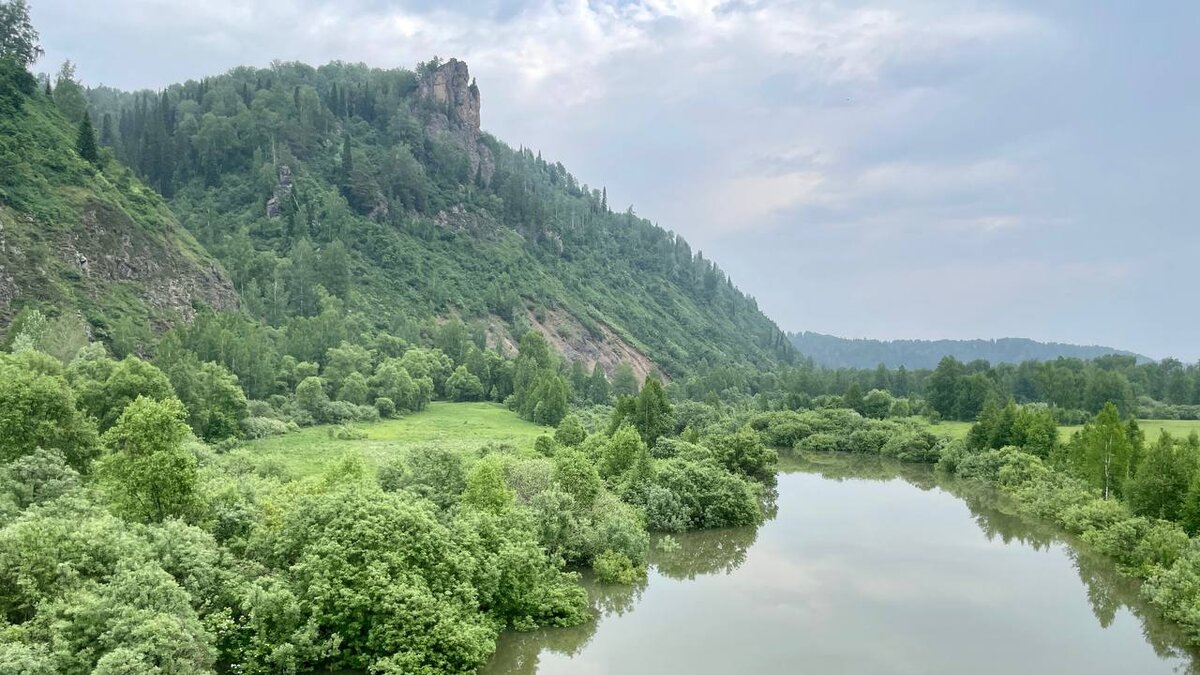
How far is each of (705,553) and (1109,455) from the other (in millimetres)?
30125

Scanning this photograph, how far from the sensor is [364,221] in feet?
506

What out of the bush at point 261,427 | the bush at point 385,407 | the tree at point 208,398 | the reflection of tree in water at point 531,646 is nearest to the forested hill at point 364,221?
the bush at point 385,407

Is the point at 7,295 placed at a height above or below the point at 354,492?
above

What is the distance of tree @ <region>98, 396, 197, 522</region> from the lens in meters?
29.0

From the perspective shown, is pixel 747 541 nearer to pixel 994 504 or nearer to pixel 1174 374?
pixel 994 504

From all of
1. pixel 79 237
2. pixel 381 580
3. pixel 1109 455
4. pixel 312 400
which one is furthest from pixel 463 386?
pixel 381 580

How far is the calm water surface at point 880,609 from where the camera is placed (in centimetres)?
3017

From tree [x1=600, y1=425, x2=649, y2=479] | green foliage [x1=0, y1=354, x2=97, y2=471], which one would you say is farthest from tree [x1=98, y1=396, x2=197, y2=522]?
tree [x1=600, y1=425, x2=649, y2=479]

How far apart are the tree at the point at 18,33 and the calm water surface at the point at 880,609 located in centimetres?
11086

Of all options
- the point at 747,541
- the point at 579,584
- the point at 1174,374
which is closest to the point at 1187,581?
the point at 747,541

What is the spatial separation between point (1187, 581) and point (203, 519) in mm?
40929

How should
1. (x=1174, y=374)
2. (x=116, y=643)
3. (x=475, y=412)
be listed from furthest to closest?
(x=1174, y=374), (x=475, y=412), (x=116, y=643)

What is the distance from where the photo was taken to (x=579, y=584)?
1516 inches

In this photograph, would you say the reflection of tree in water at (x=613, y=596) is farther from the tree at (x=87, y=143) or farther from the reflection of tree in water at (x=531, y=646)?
the tree at (x=87, y=143)
